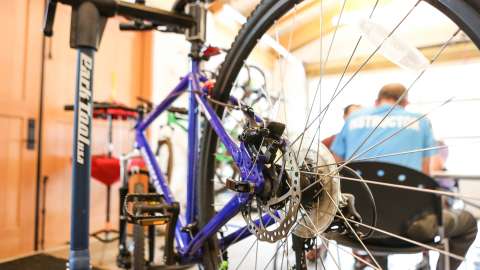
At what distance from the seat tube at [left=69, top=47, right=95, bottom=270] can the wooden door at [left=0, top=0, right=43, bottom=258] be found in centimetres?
136

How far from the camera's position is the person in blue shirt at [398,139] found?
0.92 meters

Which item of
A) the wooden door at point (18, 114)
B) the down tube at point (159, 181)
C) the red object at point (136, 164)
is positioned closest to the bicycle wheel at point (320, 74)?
the down tube at point (159, 181)

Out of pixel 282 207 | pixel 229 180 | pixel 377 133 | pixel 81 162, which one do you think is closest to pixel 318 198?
pixel 282 207

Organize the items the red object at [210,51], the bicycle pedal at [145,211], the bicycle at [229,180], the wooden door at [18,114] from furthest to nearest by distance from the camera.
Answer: the wooden door at [18,114] → the red object at [210,51] → the bicycle pedal at [145,211] → the bicycle at [229,180]

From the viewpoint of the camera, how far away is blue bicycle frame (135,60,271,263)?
842mm

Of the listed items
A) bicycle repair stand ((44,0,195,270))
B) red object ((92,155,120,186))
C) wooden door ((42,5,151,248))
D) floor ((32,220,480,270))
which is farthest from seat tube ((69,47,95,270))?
wooden door ((42,5,151,248))

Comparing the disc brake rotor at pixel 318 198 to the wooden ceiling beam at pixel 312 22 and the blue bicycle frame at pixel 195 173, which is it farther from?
the wooden ceiling beam at pixel 312 22

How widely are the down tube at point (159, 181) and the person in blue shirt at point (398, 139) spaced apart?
55cm

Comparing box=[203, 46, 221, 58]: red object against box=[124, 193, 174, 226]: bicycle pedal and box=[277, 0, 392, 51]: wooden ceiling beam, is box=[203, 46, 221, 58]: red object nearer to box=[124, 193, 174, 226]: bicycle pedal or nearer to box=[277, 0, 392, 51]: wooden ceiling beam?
box=[277, 0, 392, 51]: wooden ceiling beam

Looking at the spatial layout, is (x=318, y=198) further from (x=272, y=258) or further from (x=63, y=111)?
(x=63, y=111)

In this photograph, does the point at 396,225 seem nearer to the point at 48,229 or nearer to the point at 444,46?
the point at 444,46

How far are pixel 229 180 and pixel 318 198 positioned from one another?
0.20 metres

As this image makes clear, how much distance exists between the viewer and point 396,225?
102cm

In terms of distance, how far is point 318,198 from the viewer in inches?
29.0
